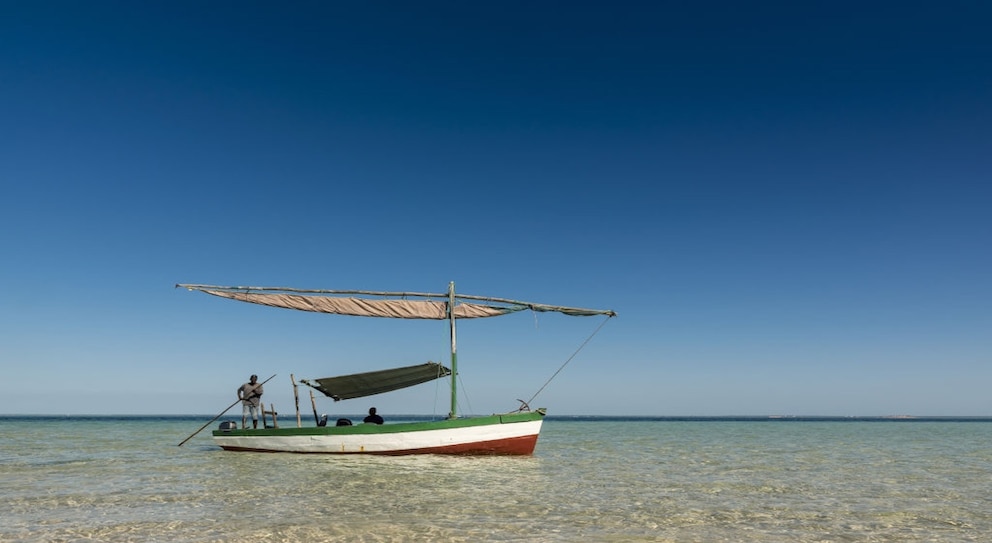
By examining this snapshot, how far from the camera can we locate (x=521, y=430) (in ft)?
80.2

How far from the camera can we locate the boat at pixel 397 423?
2367 cm

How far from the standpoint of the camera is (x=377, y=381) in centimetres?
2552

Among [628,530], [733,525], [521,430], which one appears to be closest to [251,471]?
[521,430]

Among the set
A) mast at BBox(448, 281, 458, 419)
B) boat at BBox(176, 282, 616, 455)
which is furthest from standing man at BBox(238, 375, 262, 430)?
mast at BBox(448, 281, 458, 419)

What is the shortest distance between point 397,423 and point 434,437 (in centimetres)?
196

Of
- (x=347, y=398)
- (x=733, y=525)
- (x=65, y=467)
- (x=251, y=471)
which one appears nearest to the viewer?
(x=733, y=525)

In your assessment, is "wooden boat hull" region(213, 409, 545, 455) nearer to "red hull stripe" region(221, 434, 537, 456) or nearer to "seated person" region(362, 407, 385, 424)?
"red hull stripe" region(221, 434, 537, 456)

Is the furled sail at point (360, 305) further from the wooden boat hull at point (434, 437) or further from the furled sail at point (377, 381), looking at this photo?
the wooden boat hull at point (434, 437)

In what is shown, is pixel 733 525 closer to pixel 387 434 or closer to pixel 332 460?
pixel 387 434

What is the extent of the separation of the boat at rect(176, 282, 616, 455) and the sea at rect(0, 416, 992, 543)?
70 cm

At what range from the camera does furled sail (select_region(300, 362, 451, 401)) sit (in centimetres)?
2520

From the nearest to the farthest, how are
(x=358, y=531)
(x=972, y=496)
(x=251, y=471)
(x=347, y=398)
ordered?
(x=358, y=531) < (x=972, y=496) < (x=251, y=471) < (x=347, y=398)

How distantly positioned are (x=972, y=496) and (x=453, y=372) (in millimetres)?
16463

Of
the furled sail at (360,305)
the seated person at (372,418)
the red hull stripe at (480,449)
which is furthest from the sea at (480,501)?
the furled sail at (360,305)
